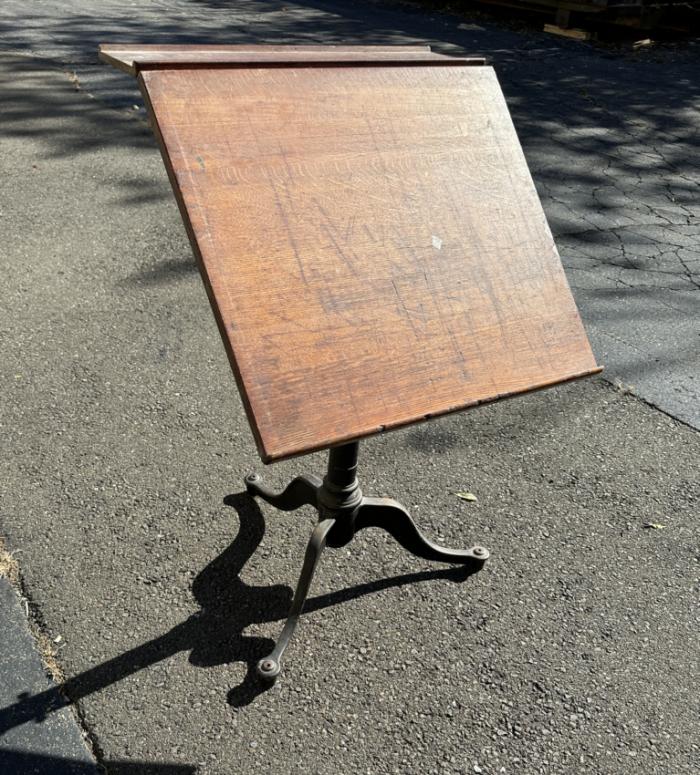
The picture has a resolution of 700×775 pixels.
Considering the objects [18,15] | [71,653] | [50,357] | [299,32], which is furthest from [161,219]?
[18,15]

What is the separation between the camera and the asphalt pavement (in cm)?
191

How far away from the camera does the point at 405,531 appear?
2232 millimetres

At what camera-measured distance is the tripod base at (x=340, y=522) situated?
6.68 feet

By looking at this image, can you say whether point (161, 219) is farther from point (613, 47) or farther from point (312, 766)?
point (613, 47)

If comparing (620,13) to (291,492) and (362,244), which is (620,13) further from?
(362,244)

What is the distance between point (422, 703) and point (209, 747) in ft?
1.71

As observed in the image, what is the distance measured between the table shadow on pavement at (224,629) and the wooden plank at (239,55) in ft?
4.50

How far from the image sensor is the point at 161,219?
448 centimetres

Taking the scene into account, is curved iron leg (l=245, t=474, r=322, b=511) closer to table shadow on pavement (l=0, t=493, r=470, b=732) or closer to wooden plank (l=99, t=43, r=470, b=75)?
table shadow on pavement (l=0, t=493, r=470, b=732)

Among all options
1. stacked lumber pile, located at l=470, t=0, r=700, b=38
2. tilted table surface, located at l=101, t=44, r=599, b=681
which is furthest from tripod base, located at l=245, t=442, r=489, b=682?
stacked lumber pile, located at l=470, t=0, r=700, b=38

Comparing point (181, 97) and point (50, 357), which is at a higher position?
point (181, 97)

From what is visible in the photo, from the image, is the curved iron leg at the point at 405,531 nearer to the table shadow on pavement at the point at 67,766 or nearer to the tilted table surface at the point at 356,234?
the tilted table surface at the point at 356,234

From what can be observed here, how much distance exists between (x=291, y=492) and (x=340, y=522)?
10.9 inches

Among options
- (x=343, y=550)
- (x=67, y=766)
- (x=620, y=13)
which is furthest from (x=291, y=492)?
(x=620, y=13)
